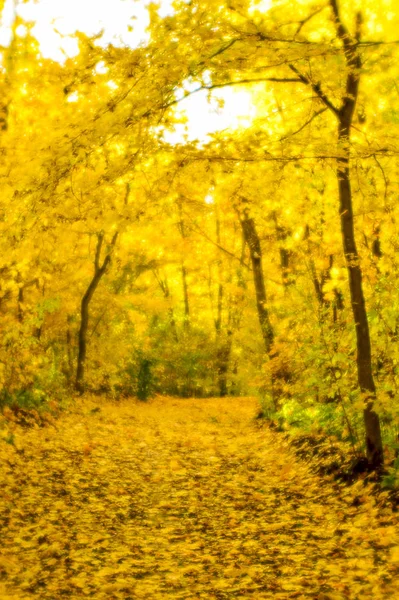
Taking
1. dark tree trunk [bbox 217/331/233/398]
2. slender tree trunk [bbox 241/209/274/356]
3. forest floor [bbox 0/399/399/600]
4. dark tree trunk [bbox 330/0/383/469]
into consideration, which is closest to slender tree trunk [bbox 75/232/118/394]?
slender tree trunk [bbox 241/209/274/356]

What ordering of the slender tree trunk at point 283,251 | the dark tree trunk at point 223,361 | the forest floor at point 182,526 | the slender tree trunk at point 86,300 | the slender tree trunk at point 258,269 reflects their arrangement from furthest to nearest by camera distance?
the dark tree trunk at point 223,361 < the slender tree trunk at point 86,300 < the slender tree trunk at point 283,251 < the slender tree trunk at point 258,269 < the forest floor at point 182,526

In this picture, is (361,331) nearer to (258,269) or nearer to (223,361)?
(258,269)

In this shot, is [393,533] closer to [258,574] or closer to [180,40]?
[258,574]

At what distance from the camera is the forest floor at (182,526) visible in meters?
4.23

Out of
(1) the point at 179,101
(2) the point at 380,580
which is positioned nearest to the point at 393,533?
(2) the point at 380,580

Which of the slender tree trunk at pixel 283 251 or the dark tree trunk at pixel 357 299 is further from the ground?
the slender tree trunk at pixel 283 251

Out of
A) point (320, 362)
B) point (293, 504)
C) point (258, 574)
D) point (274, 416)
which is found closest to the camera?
point (258, 574)

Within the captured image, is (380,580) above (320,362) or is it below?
below

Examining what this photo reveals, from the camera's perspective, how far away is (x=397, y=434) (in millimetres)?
6730

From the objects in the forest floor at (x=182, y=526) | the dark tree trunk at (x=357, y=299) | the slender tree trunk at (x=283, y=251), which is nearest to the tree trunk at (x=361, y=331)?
the dark tree trunk at (x=357, y=299)

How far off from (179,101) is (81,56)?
3.11ft

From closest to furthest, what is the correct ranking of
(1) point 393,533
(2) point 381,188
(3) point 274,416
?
1. (1) point 393,533
2. (2) point 381,188
3. (3) point 274,416

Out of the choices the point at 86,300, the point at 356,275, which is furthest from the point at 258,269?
the point at 356,275

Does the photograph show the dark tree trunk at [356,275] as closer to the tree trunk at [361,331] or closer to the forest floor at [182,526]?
the tree trunk at [361,331]
